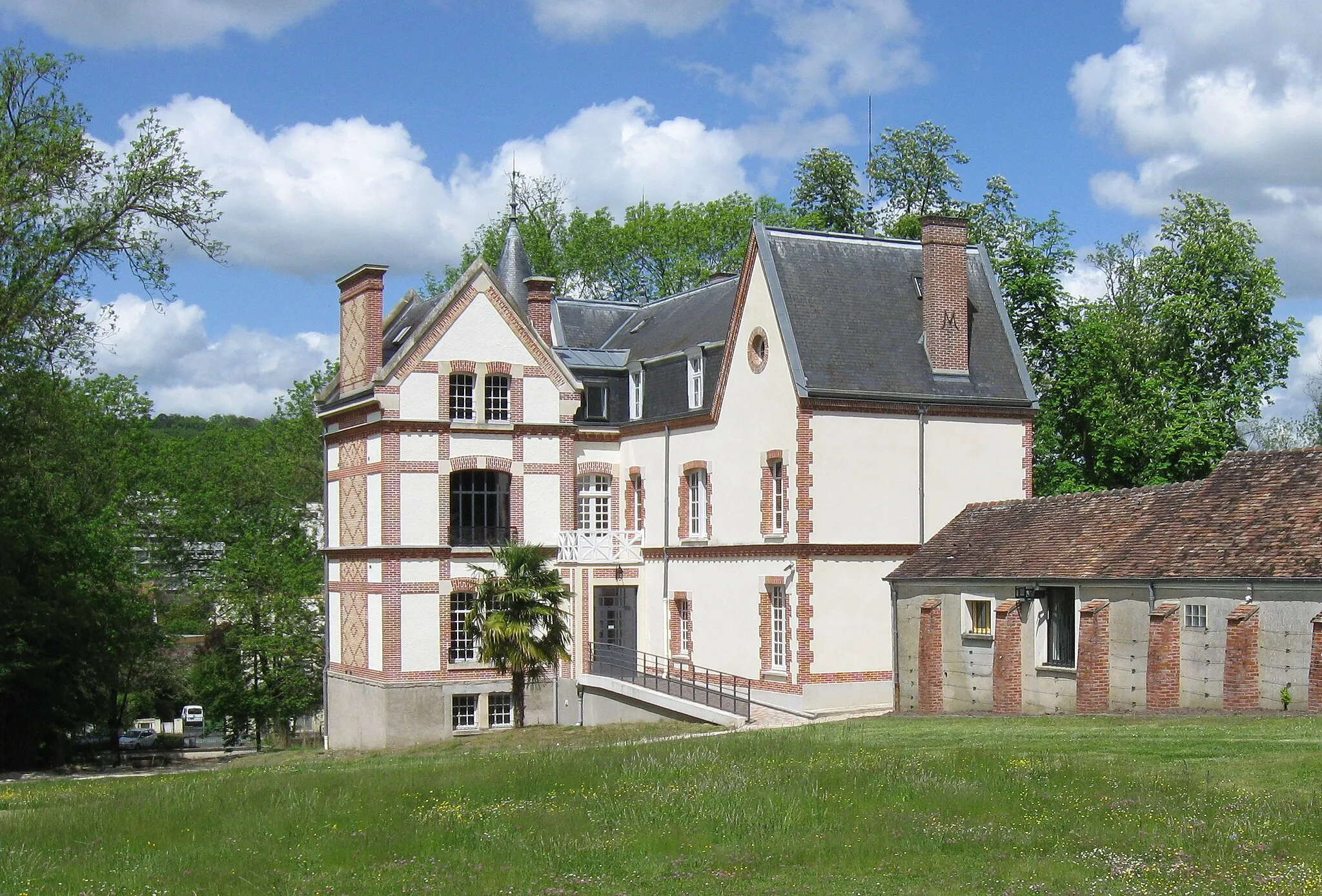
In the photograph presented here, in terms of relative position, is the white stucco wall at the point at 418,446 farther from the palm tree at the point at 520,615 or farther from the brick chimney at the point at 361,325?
the palm tree at the point at 520,615

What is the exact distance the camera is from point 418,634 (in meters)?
36.7

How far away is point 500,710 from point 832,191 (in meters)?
27.3

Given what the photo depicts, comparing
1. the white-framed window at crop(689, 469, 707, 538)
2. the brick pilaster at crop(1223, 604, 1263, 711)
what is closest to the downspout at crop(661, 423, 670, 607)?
the white-framed window at crop(689, 469, 707, 538)

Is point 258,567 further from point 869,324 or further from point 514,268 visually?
point 869,324

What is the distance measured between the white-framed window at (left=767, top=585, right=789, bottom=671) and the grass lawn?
10.5m

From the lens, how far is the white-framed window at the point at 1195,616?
24938 mm

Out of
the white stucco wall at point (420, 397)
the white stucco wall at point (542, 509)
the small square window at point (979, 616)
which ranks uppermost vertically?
the white stucco wall at point (420, 397)

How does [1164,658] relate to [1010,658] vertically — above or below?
above

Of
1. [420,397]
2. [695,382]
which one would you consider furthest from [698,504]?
[420,397]

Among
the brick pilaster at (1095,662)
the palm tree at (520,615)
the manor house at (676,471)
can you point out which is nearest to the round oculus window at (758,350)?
the manor house at (676,471)

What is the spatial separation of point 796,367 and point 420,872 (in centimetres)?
1975

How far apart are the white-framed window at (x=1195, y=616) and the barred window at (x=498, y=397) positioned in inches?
742

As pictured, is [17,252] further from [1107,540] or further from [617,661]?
[1107,540]

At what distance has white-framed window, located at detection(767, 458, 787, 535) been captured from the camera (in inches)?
1307
